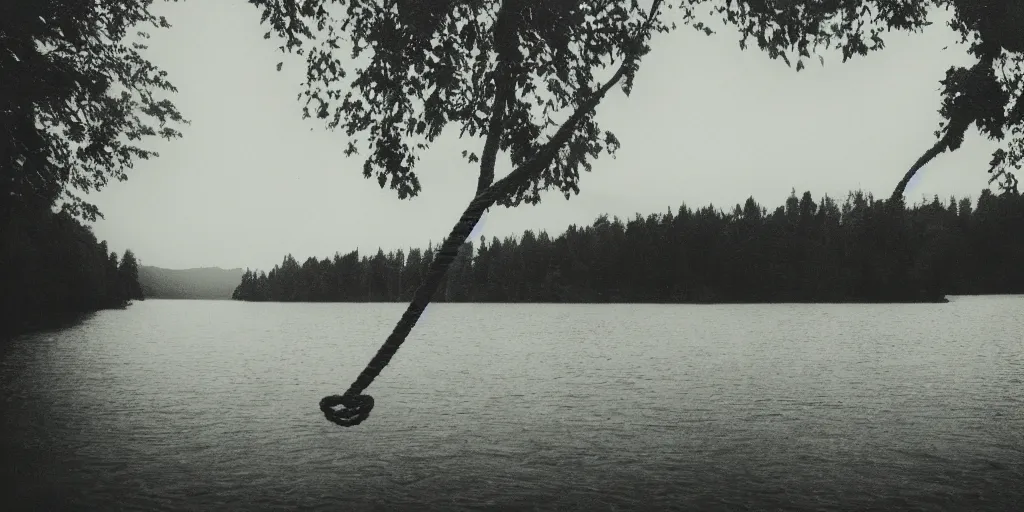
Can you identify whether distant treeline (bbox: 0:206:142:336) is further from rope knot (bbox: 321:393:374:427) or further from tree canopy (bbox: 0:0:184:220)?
rope knot (bbox: 321:393:374:427)

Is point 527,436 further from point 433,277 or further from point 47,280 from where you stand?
point 47,280

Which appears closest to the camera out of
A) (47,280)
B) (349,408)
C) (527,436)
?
(349,408)

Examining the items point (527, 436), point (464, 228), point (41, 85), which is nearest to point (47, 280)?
point (527, 436)

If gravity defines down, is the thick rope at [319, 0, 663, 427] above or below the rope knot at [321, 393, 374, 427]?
above

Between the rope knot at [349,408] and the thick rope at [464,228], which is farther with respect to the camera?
the rope knot at [349,408]

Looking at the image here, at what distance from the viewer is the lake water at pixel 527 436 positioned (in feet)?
47.9

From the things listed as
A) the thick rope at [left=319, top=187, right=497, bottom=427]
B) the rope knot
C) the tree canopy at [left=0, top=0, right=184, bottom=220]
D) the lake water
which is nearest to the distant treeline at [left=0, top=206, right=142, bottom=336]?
the lake water

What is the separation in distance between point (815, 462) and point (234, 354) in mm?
46139

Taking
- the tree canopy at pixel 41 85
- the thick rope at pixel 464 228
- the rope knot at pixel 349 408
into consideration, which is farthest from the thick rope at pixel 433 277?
the tree canopy at pixel 41 85

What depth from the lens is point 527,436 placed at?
68.9 feet

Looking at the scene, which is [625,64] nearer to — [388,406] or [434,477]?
[434,477]

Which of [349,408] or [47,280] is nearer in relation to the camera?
[349,408]

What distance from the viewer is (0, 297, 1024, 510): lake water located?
14.6 meters

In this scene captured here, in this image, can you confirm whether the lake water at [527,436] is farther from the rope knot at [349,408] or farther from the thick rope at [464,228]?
the thick rope at [464,228]
